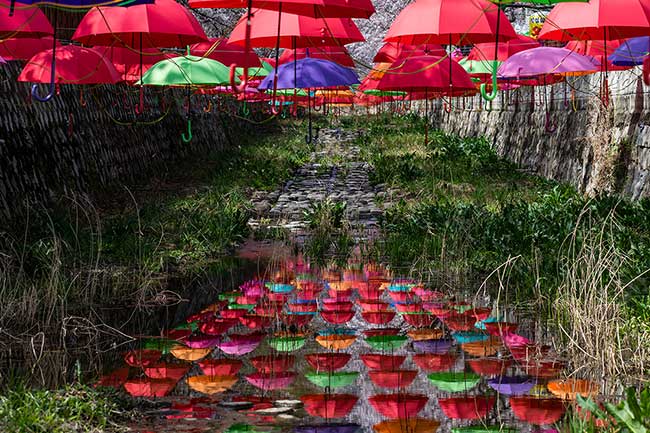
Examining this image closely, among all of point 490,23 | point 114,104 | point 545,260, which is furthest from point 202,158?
point 545,260

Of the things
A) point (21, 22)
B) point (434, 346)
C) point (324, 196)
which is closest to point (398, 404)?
point (434, 346)

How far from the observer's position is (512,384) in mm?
7254

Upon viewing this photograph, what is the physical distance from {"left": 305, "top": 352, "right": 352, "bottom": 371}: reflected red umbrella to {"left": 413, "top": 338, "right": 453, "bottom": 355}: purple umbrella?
2.06ft

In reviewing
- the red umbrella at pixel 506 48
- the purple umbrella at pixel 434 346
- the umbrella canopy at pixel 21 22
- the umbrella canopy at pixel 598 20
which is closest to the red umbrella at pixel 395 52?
the red umbrella at pixel 506 48

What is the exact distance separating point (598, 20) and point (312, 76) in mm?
4181

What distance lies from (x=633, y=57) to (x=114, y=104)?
10.6 m

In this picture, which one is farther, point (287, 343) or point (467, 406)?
point (287, 343)

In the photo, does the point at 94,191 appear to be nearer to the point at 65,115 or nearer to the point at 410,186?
the point at 65,115

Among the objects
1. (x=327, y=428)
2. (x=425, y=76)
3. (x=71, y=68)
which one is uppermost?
(x=71, y=68)

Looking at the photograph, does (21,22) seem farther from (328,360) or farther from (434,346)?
(434,346)

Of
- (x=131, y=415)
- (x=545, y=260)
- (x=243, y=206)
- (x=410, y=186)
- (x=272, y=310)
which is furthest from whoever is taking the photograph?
(x=410, y=186)

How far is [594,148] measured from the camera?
1664 cm

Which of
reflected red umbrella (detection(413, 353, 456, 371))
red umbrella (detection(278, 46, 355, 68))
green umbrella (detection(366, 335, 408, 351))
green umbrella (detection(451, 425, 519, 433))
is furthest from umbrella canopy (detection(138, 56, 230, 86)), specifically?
green umbrella (detection(451, 425, 519, 433))

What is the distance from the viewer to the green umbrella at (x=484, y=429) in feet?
20.0
